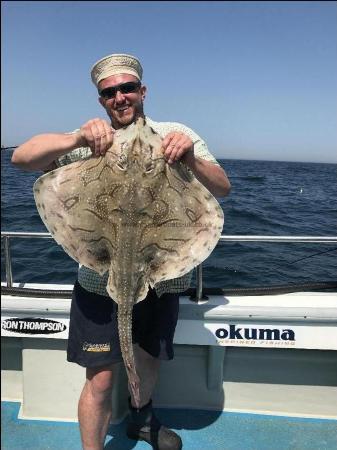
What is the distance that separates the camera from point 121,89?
2.33 metres

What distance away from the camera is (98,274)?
2.56 metres

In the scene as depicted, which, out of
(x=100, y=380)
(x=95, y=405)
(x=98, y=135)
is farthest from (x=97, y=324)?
(x=98, y=135)

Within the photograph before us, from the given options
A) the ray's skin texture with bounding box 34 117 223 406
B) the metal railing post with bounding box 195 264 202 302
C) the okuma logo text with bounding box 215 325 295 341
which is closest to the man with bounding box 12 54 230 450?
the ray's skin texture with bounding box 34 117 223 406

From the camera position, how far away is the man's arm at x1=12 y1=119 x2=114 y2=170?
2.07 m

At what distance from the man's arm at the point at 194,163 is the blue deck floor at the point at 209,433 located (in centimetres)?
213

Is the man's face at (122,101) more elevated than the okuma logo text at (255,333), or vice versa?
the man's face at (122,101)

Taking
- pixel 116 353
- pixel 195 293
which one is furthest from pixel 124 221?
pixel 195 293

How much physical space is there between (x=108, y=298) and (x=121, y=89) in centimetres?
127

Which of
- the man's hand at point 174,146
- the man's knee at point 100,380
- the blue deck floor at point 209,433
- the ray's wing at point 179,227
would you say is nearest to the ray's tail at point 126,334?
the ray's wing at point 179,227

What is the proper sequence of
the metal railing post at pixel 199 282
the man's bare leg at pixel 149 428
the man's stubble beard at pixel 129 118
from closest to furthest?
the man's stubble beard at pixel 129 118 < the man's bare leg at pixel 149 428 < the metal railing post at pixel 199 282

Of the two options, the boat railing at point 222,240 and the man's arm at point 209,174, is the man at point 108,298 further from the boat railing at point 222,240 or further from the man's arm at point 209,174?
the boat railing at point 222,240

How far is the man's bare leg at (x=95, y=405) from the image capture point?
8.96ft

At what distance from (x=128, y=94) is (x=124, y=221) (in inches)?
28.7

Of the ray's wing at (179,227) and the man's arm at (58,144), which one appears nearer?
the man's arm at (58,144)
